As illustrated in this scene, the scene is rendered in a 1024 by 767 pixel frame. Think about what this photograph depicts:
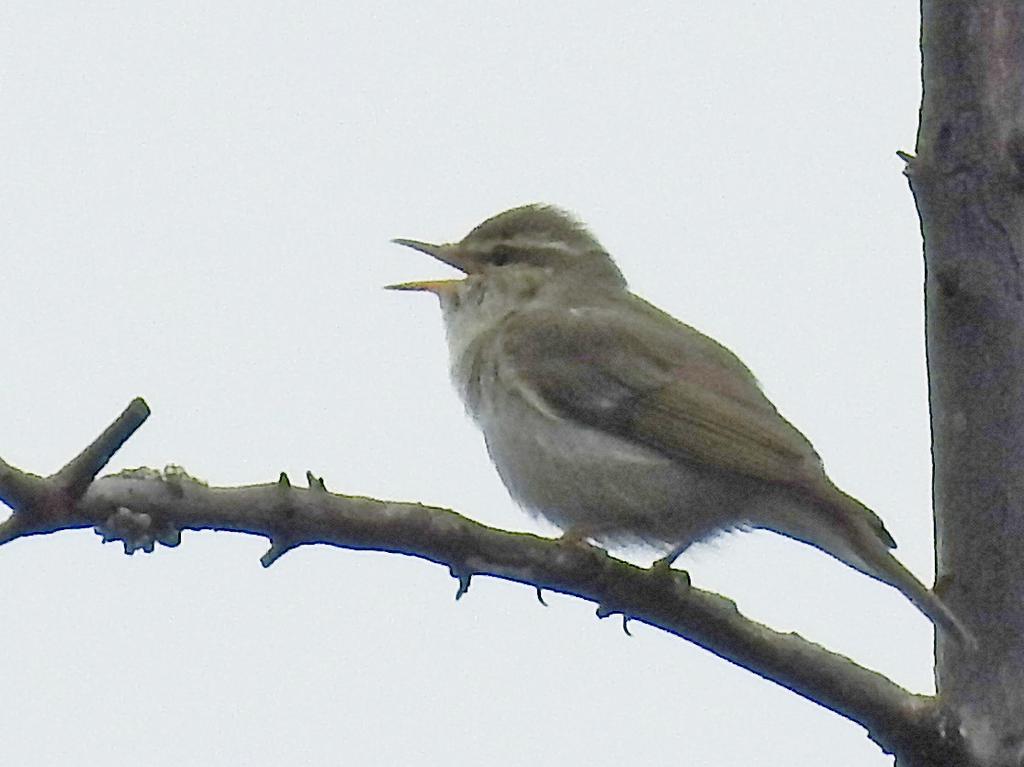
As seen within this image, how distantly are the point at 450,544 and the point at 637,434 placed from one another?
2.32 meters

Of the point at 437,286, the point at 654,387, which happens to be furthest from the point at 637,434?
the point at 437,286

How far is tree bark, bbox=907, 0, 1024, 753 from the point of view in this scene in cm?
349

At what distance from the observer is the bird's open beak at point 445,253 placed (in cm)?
679

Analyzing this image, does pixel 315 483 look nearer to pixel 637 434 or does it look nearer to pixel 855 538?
pixel 855 538

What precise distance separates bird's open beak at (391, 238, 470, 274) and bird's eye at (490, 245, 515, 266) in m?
0.11

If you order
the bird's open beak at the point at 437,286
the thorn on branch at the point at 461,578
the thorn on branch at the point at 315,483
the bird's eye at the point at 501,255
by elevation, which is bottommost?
the thorn on branch at the point at 461,578

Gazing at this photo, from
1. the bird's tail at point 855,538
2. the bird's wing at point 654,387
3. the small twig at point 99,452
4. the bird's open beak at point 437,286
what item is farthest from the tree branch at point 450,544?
the bird's open beak at point 437,286

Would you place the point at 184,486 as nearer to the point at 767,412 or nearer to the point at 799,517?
the point at 799,517

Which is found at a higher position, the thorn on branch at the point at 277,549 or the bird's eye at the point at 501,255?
the bird's eye at the point at 501,255

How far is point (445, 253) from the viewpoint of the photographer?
271 inches

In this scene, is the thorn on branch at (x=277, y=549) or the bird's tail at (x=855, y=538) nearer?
the thorn on branch at (x=277, y=549)

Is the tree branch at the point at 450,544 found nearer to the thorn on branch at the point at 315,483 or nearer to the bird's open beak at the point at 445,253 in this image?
the thorn on branch at the point at 315,483

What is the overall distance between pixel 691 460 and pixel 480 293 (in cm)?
161

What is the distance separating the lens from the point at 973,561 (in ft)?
11.6
